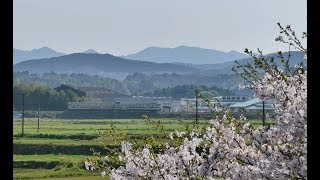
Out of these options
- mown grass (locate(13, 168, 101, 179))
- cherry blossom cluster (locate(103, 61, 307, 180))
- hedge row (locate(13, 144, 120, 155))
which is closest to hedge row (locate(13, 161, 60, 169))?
mown grass (locate(13, 168, 101, 179))

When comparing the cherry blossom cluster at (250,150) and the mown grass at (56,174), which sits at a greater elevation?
the cherry blossom cluster at (250,150)

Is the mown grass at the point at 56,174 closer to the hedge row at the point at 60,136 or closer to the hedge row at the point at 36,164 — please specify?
the hedge row at the point at 36,164

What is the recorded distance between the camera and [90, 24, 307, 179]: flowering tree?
266 centimetres

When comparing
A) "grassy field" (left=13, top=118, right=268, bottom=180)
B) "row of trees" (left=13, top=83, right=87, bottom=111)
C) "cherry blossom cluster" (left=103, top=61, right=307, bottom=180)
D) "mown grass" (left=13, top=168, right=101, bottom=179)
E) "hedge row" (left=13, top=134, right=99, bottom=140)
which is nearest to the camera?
"cherry blossom cluster" (left=103, top=61, right=307, bottom=180)

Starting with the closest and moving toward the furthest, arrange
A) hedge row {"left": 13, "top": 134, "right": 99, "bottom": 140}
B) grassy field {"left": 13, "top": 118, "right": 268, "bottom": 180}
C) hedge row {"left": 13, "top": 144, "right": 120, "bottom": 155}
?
1. grassy field {"left": 13, "top": 118, "right": 268, "bottom": 180}
2. hedge row {"left": 13, "top": 144, "right": 120, "bottom": 155}
3. hedge row {"left": 13, "top": 134, "right": 99, "bottom": 140}

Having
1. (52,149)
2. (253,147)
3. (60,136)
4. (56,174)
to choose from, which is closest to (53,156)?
(52,149)

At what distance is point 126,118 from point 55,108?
11.0 meters

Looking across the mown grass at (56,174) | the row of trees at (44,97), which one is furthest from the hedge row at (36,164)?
the row of trees at (44,97)

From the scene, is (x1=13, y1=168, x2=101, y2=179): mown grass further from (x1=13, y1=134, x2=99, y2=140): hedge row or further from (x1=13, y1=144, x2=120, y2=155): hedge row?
(x1=13, y1=134, x2=99, y2=140): hedge row

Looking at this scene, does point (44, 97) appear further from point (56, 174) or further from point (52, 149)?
point (56, 174)

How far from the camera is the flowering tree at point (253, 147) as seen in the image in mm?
2664

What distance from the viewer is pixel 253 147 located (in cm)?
315

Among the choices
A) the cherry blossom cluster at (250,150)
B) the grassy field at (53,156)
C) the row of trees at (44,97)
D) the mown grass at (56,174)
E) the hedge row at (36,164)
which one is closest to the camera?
the cherry blossom cluster at (250,150)
